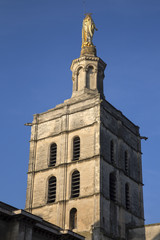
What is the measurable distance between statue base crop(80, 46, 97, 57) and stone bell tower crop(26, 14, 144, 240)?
1.48 meters

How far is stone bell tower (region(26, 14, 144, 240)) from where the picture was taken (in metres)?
41.5

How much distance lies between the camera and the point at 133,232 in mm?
42656

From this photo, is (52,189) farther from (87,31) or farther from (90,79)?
(87,31)

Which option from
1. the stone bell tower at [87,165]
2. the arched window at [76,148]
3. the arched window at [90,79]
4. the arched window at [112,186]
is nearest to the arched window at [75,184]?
the stone bell tower at [87,165]

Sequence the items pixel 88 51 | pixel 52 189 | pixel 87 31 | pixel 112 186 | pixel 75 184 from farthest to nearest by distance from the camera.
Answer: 1. pixel 87 31
2. pixel 88 51
3. pixel 52 189
4. pixel 112 186
5. pixel 75 184

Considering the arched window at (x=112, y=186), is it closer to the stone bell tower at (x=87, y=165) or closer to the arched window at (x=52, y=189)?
the stone bell tower at (x=87, y=165)

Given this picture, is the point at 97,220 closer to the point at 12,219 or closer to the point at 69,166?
the point at 69,166

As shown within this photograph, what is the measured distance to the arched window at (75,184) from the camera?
141 feet

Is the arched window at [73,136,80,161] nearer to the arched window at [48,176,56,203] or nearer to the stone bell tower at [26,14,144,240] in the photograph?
the stone bell tower at [26,14,144,240]

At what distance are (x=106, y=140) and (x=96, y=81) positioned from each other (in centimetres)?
821

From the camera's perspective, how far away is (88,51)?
53.4 meters

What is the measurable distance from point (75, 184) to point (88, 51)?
1707 centimetres

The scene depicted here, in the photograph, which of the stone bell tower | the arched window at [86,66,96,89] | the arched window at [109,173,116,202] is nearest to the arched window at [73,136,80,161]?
the stone bell tower

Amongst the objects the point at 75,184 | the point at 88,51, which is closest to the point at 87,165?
the point at 75,184
